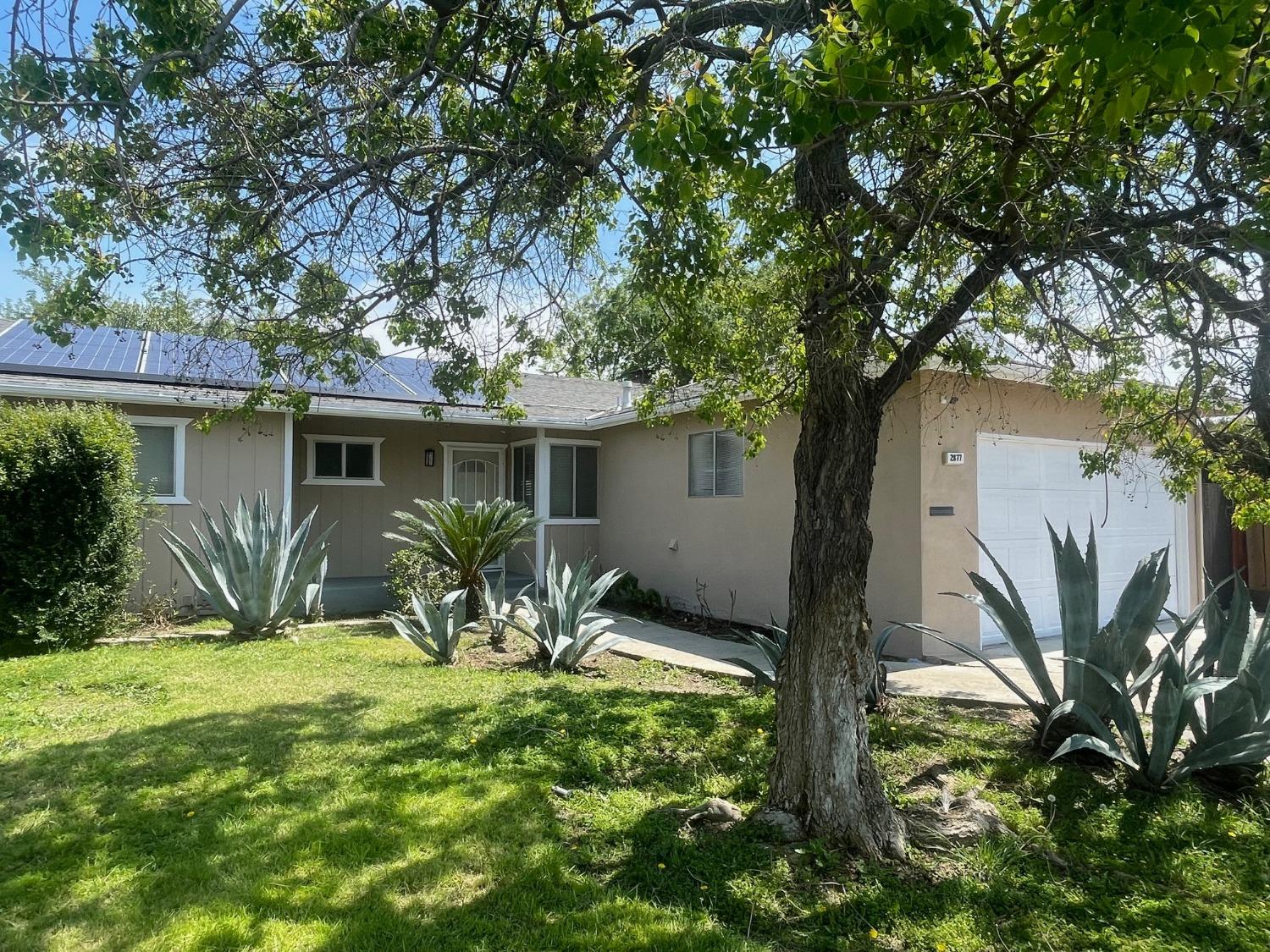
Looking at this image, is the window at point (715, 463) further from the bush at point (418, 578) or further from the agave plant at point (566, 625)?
the bush at point (418, 578)

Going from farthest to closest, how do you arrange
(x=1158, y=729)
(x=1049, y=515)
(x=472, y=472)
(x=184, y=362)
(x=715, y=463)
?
(x=472, y=472)
(x=715, y=463)
(x=1049, y=515)
(x=184, y=362)
(x=1158, y=729)

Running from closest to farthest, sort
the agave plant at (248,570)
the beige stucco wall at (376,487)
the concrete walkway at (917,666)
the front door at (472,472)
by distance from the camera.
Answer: the concrete walkway at (917,666) < the agave plant at (248,570) < the beige stucco wall at (376,487) < the front door at (472,472)

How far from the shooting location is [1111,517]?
1024 centimetres

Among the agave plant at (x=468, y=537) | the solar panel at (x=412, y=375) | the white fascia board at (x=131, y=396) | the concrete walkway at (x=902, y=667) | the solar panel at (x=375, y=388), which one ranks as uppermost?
the solar panel at (x=412, y=375)

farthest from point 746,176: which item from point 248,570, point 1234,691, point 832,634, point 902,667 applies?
point 248,570

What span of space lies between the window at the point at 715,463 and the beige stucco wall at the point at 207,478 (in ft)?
19.8

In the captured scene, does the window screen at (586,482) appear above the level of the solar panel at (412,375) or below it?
below

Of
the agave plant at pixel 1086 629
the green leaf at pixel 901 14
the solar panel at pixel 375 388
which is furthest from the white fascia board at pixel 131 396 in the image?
the green leaf at pixel 901 14

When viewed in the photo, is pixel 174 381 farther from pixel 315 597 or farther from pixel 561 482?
pixel 561 482

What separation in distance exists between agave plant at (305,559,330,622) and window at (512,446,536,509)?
4.38 m

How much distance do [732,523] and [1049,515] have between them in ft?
13.4

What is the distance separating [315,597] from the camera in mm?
9906

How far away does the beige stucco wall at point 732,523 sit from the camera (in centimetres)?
849

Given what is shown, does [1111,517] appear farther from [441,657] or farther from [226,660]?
[226,660]
